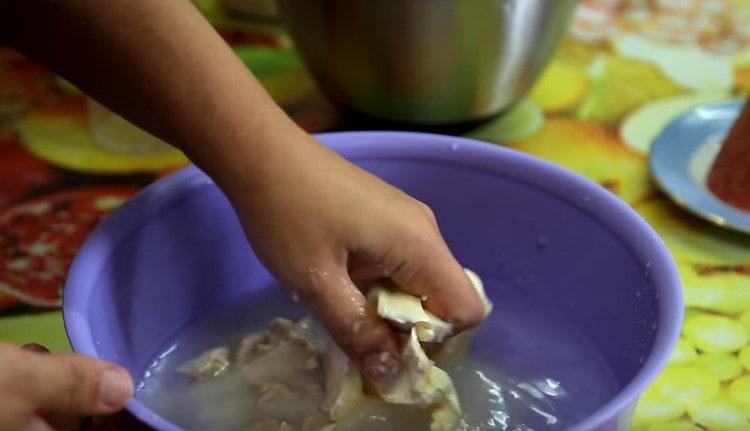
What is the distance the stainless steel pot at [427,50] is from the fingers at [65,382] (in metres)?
0.37

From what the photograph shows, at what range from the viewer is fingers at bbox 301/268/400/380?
439mm

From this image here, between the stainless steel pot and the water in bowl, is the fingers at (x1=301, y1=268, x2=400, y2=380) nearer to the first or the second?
the water in bowl

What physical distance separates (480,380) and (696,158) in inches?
12.1

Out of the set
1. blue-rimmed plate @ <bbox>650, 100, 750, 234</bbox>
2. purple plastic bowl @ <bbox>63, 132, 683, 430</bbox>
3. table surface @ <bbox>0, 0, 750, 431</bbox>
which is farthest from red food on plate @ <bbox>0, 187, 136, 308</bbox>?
A: blue-rimmed plate @ <bbox>650, 100, 750, 234</bbox>

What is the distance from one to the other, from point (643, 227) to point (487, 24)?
0.78ft

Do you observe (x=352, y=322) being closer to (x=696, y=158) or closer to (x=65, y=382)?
(x=65, y=382)

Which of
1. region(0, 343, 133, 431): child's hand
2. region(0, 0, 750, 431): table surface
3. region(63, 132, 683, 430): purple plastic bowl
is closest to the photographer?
region(0, 343, 133, 431): child's hand

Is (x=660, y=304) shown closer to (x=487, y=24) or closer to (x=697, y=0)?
(x=487, y=24)

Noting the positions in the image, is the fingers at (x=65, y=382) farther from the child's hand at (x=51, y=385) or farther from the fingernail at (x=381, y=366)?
the fingernail at (x=381, y=366)

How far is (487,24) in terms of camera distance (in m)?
0.66

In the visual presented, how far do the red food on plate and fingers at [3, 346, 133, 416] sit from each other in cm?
24

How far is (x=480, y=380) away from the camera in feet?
1.74

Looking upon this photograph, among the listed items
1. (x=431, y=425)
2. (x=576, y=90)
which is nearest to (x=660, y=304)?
(x=431, y=425)

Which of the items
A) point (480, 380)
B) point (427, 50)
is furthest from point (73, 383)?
point (427, 50)
